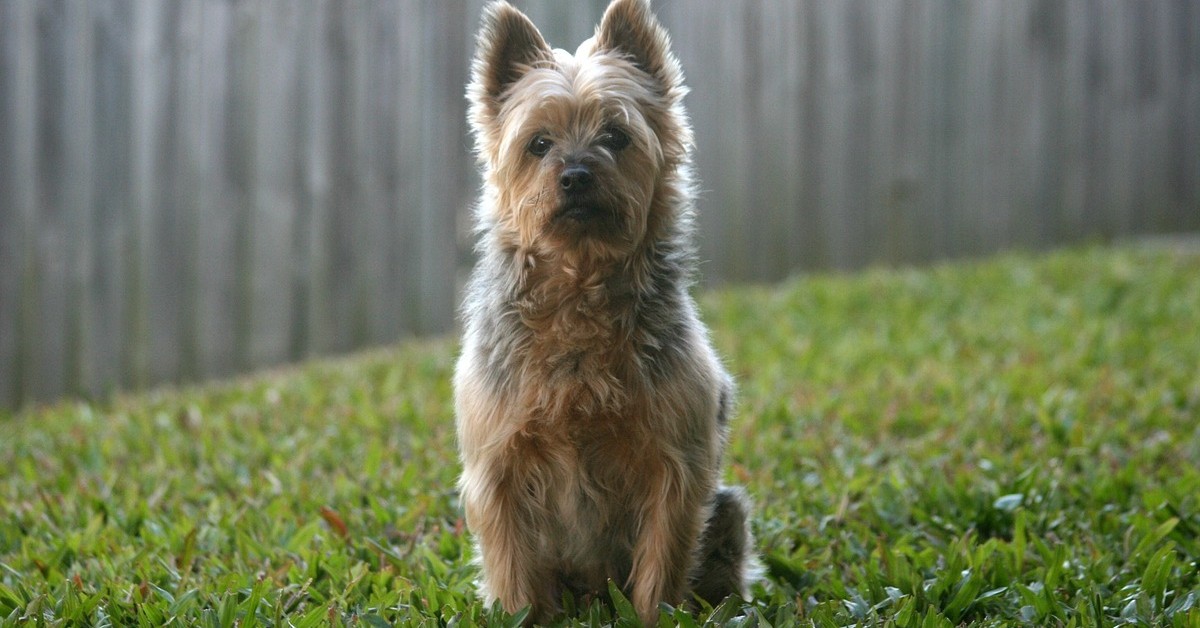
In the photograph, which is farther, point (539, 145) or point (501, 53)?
point (501, 53)

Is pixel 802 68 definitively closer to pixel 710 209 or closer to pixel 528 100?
pixel 710 209

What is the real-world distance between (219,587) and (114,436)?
2.90 meters

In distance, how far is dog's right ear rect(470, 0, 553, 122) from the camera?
13.8 feet

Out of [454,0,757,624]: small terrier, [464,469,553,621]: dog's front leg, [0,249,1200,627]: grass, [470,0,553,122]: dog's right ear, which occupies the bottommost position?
[0,249,1200,627]: grass

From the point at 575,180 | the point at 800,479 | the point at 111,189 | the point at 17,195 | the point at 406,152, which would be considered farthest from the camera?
the point at 406,152

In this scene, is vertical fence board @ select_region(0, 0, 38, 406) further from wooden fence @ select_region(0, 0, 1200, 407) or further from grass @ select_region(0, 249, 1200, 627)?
grass @ select_region(0, 249, 1200, 627)

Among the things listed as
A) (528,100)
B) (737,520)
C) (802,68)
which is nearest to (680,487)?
(737,520)

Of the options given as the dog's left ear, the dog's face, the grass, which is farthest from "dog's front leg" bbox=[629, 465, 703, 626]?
the dog's left ear

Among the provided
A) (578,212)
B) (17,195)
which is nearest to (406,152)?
(17,195)

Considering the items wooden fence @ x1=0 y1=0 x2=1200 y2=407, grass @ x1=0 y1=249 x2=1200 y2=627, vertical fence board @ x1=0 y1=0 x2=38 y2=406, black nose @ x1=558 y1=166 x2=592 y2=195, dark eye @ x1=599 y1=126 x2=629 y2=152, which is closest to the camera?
black nose @ x1=558 y1=166 x2=592 y2=195

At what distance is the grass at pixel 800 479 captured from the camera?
4.18 m

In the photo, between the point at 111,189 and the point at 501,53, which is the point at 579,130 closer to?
the point at 501,53

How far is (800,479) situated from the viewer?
5.82 meters

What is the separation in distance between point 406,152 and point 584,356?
5.48 meters
